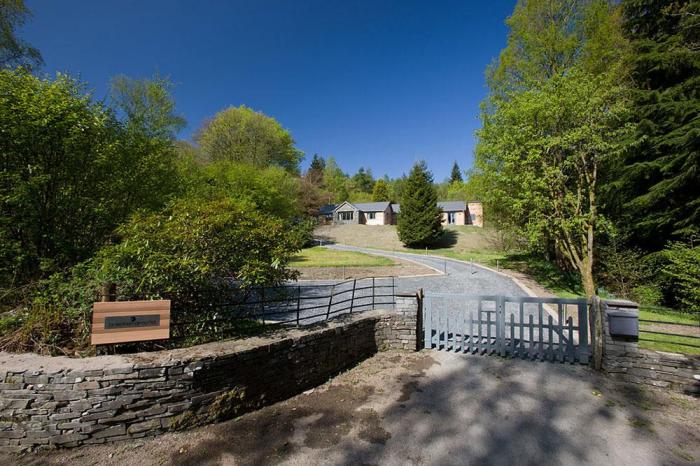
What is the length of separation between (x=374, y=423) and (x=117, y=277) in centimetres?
428

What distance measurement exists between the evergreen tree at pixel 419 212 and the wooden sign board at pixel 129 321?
27284mm

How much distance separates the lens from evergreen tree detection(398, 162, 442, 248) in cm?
2952

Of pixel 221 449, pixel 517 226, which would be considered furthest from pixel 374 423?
pixel 517 226

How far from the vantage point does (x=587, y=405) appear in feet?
13.8

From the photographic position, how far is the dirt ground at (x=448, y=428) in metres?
3.26

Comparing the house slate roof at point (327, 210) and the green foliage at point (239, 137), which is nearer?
the green foliage at point (239, 137)

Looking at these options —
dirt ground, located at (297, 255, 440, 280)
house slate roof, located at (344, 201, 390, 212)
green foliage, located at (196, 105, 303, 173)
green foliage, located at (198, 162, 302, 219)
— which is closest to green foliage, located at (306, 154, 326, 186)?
house slate roof, located at (344, 201, 390, 212)

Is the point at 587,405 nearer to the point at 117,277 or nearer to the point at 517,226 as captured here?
the point at 117,277

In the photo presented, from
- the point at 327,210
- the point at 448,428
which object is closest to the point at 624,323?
the point at 448,428

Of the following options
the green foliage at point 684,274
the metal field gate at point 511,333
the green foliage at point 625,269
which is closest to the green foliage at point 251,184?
the metal field gate at point 511,333

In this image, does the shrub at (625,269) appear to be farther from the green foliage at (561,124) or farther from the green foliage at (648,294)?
the green foliage at (561,124)

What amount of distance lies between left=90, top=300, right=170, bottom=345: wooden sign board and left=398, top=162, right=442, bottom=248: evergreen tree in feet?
89.5

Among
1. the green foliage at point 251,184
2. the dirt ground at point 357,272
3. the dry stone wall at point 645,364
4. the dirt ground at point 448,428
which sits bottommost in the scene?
the dirt ground at point 448,428

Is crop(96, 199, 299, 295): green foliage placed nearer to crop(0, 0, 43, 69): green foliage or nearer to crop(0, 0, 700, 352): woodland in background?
crop(0, 0, 700, 352): woodland in background
